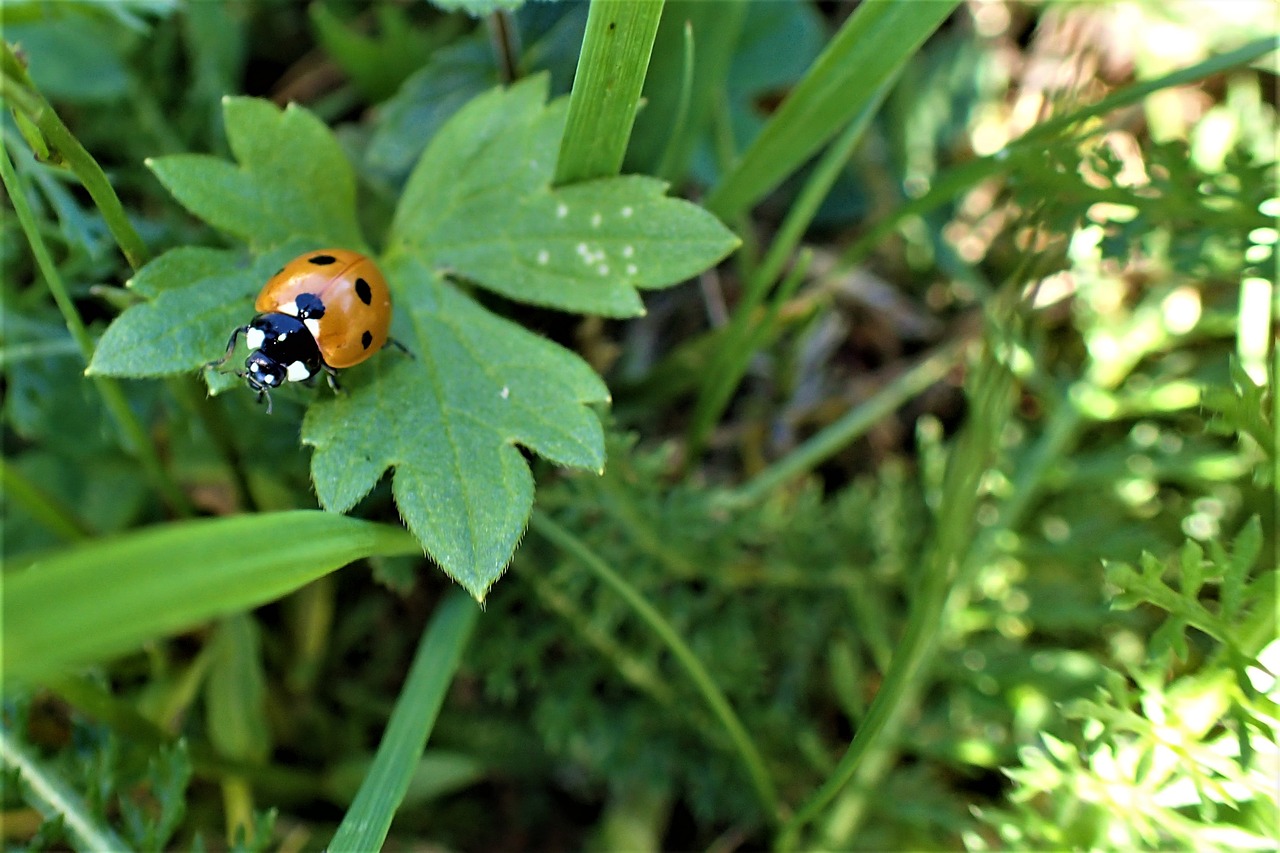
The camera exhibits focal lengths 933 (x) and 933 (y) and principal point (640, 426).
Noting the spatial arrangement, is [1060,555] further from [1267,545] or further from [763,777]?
[763,777]

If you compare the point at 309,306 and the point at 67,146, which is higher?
the point at 67,146

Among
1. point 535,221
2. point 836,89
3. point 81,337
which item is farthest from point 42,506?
point 836,89

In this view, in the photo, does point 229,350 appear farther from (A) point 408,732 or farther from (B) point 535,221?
(A) point 408,732

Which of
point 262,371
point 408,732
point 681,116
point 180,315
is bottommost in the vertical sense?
point 408,732

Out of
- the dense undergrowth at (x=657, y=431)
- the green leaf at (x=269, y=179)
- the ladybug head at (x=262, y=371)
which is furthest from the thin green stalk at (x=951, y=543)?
the green leaf at (x=269, y=179)

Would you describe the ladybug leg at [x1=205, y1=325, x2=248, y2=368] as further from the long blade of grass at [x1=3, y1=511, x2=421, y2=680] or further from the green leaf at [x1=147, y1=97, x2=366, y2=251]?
the long blade of grass at [x1=3, y1=511, x2=421, y2=680]

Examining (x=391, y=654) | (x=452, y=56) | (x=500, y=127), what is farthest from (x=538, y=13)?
(x=391, y=654)

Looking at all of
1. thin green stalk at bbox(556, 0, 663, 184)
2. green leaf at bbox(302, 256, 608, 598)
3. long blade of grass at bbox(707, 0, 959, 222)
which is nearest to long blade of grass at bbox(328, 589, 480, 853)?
green leaf at bbox(302, 256, 608, 598)
